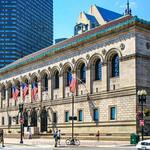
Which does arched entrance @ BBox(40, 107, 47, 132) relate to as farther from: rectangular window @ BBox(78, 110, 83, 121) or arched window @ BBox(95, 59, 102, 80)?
arched window @ BBox(95, 59, 102, 80)

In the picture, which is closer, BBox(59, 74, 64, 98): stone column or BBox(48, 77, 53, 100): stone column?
BBox(59, 74, 64, 98): stone column

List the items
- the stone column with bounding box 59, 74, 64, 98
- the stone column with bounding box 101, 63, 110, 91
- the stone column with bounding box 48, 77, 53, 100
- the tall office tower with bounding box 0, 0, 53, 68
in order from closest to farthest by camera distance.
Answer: the stone column with bounding box 101, 63, 110, 91, the stone column with bounding box 59, 74, 64, 98, the stone column with bounding box 48, 77, 53, 100, the tall office tower with bounding box 0, 0, 53, 68

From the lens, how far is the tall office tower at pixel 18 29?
168 m

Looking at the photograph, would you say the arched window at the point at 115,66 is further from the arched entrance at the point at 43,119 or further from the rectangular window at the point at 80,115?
the arched entrance at the point at 43,119

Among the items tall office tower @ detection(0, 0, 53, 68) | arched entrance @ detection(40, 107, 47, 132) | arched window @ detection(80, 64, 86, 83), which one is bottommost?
arched entrance @ detection(40, 107, 47, 132)

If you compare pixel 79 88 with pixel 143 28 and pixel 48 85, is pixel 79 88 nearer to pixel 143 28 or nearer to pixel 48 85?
pixel 48 85

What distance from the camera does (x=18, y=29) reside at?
17038cm

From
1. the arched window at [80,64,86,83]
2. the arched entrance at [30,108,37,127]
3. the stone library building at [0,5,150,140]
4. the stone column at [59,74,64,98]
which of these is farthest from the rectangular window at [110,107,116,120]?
the arched entrance at [30,108,37,127]

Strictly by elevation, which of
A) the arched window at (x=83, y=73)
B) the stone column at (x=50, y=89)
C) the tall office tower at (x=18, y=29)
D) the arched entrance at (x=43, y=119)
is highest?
the tall office tower at (x=18, y=29)

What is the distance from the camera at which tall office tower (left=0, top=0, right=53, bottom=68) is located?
168 m

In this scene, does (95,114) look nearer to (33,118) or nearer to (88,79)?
(88,79)

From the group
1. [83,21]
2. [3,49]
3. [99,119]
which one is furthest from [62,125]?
[3,49]

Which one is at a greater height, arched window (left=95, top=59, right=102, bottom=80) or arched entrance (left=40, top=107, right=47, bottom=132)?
arched window (left=95, top=59, right=102, bottom=80)

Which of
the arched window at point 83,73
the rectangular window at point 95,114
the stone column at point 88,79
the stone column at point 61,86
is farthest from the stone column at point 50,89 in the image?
the rectangular window at point 95,114
